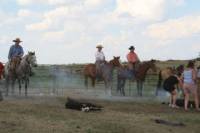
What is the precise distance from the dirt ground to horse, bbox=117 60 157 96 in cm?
1027

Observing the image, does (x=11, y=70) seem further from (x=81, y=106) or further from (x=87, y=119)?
(x=87, y=119)

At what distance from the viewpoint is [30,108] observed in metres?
21.5

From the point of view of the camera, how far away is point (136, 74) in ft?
114

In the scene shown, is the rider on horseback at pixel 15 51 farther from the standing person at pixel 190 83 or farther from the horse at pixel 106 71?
the standing person at pixel 190 83

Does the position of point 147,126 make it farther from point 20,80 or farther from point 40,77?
point 40,77

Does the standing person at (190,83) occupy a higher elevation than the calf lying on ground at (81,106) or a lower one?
higher

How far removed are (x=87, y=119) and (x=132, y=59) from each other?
15.2 m

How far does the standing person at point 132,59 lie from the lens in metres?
34.2

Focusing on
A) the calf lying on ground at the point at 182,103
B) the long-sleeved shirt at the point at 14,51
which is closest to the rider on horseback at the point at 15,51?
the long-sleeved shirt at the point at 14,51

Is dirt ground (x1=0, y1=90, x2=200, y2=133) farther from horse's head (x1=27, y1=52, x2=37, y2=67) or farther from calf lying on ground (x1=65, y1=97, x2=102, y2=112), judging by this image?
horse's head (x1=27, y1=52, x2=37, y2=67)

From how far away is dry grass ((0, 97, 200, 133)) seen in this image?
699 inches

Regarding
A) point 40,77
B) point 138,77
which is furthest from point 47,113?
point 40,77

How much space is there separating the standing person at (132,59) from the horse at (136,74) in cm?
24

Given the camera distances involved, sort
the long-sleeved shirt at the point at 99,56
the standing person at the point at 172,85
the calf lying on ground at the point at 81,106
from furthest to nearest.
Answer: the long-sleeved shirt at the point at 99,56 < the standing person at the point at 172,85 < the calf lying on ground at the point at 81,106
